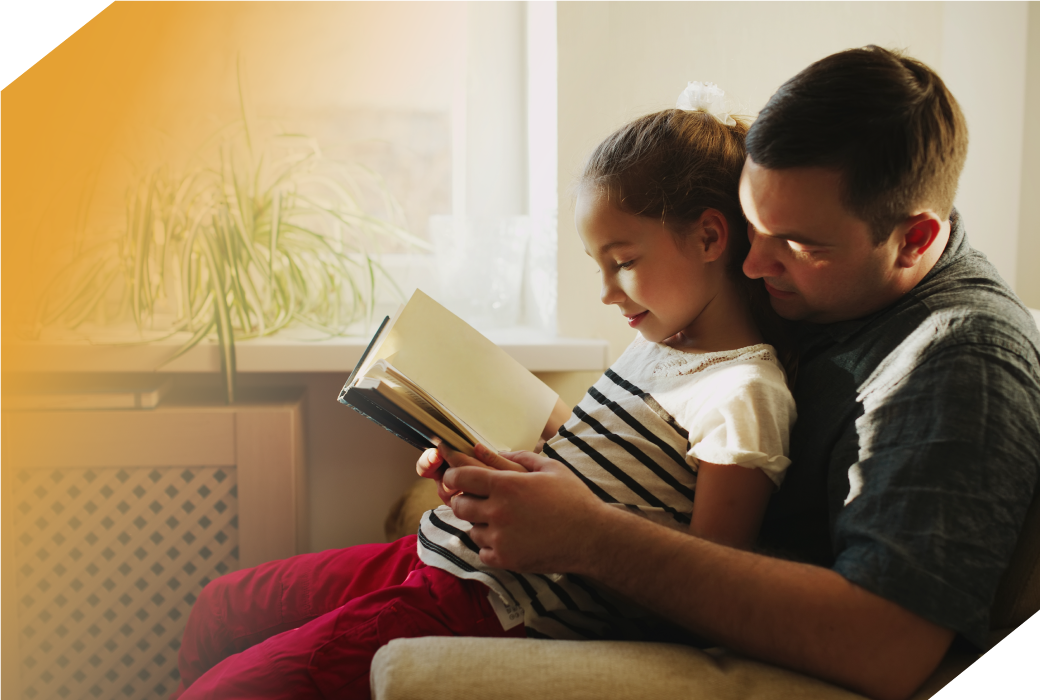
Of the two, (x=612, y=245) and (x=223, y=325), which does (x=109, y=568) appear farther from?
(x=612, y=245)

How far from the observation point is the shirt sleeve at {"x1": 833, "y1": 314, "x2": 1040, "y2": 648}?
0.62 m

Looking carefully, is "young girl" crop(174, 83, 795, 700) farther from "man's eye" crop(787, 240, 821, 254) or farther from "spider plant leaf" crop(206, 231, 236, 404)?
"spider plant leaf" crop(206, 231, 236, 404)

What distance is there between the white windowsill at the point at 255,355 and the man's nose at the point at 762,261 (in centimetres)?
67

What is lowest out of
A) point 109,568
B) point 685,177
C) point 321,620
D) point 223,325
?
point 109,568

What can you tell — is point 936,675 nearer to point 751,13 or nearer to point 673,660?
point 673,660

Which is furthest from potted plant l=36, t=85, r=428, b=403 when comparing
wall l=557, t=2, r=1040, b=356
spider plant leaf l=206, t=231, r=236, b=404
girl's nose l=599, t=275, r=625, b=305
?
girl's nose l=599, t=275, r=625, b=305

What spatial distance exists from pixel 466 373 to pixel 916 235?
0.58 meters

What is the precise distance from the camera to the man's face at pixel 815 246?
2.45ft

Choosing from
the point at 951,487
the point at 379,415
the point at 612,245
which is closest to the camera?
the point at 951,487

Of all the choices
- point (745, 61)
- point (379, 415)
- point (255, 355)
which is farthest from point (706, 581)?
point (745, 61)

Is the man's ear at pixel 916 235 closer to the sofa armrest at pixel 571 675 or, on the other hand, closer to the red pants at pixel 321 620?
the sofa armrest at pixel 571 675

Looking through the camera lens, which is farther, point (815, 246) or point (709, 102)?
point (709, 102)

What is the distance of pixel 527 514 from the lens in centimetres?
81

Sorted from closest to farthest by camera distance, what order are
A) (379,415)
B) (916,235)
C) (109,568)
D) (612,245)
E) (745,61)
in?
(916,235) → (379,415) → (612,245) → (109,568) → (745,61)
